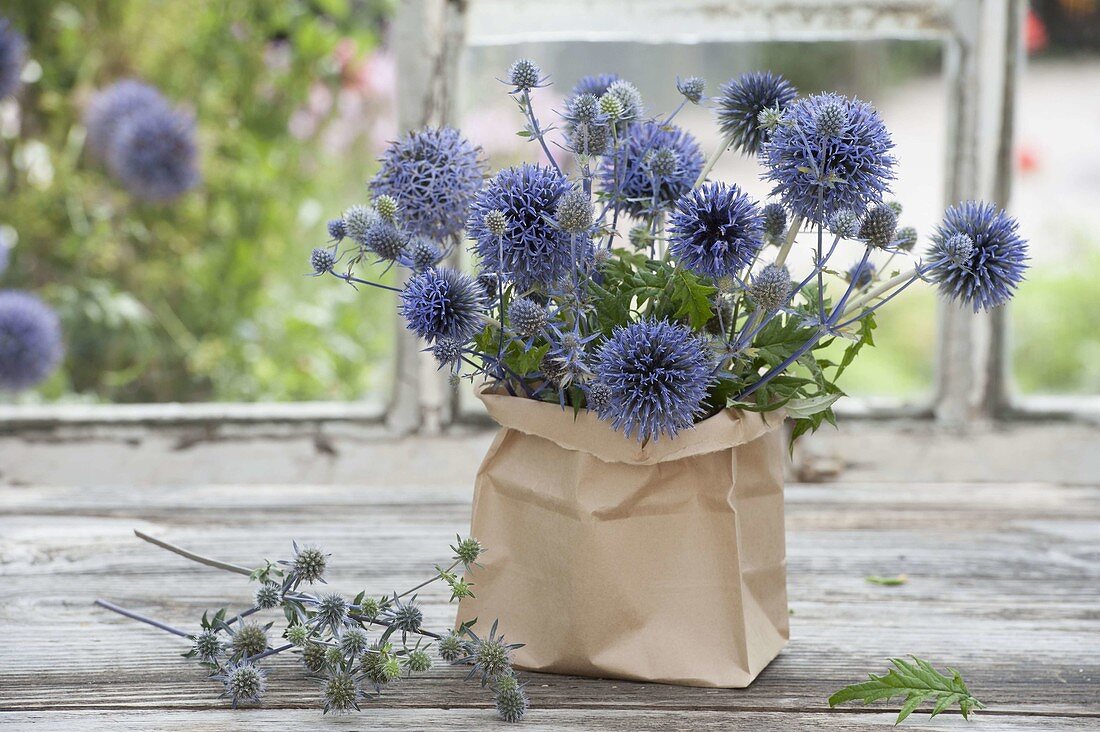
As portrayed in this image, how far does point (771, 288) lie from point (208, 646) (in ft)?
1.34

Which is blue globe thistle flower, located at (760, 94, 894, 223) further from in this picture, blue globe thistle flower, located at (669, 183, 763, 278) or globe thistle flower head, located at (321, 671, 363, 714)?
globe thistle flower head, located at (321, 671, 363, 714)

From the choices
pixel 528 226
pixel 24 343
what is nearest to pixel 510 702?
pixel 528 226

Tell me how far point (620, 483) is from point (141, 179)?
4.78 feet

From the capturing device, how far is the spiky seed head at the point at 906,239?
641mm

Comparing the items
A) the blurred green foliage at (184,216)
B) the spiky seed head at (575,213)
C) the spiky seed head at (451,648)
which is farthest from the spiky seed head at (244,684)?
the blurred green foliage at (184,216)

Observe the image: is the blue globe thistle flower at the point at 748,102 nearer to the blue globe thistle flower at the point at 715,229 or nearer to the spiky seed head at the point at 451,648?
the blue globe thistle flower at the point at 715,229

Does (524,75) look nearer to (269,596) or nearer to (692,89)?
(692,89)

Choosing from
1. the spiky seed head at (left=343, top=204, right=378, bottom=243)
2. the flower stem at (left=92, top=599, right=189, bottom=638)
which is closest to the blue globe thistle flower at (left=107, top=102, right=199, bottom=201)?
the flower stem at (left=92, top=599, right=189, bottom=638)

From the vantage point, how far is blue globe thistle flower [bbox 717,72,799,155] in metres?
0.68

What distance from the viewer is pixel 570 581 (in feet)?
2.18

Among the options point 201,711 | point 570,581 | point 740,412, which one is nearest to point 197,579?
point 201,711

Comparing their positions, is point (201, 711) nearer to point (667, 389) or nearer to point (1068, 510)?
point (667, 389)

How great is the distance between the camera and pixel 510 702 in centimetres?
62

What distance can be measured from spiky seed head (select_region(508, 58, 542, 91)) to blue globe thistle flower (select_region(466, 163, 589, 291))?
53 mm
